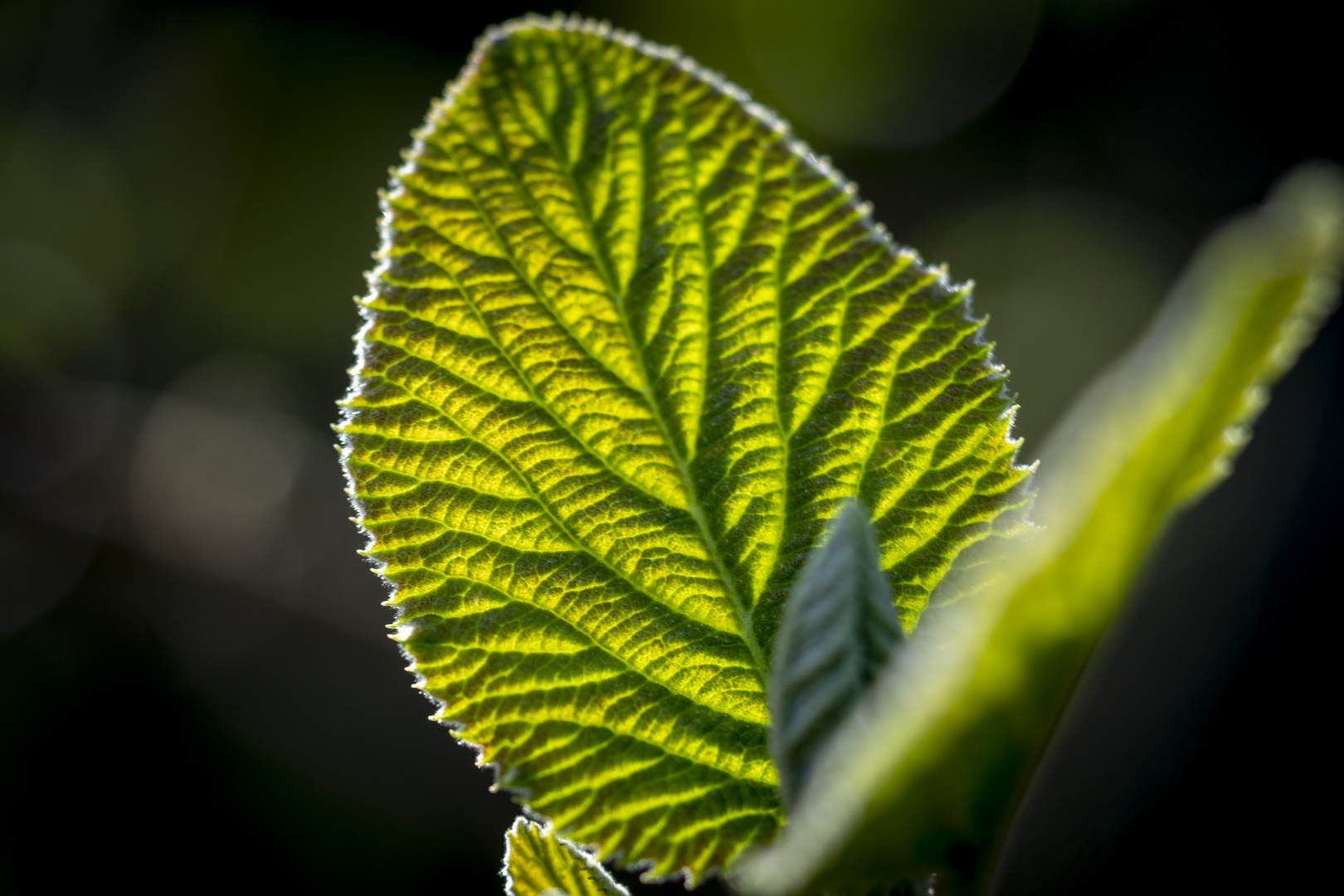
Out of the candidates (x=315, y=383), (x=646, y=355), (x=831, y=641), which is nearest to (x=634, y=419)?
(x=646, y=355)

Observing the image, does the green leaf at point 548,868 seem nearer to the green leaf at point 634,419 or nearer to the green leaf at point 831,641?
the green leaf at point 634,419

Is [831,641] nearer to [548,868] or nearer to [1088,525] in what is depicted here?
[1088,525]

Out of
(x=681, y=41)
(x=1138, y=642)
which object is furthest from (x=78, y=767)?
(x=1138, y=642)

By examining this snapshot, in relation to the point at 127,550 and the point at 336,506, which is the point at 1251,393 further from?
the point at 127,550

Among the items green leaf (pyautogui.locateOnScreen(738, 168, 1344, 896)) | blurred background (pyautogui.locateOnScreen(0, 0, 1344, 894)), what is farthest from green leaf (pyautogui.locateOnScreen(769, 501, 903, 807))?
blurred background (pyautogui.locateOnScreen(0, 0, 1344, 894))

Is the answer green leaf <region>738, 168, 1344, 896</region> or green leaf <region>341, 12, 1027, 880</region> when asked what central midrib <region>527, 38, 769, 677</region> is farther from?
green leaf <region>738, 168, 1344, 896</region>

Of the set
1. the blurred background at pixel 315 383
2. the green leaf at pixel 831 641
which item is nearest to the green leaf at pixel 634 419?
the green leaf at pixel 831 641
